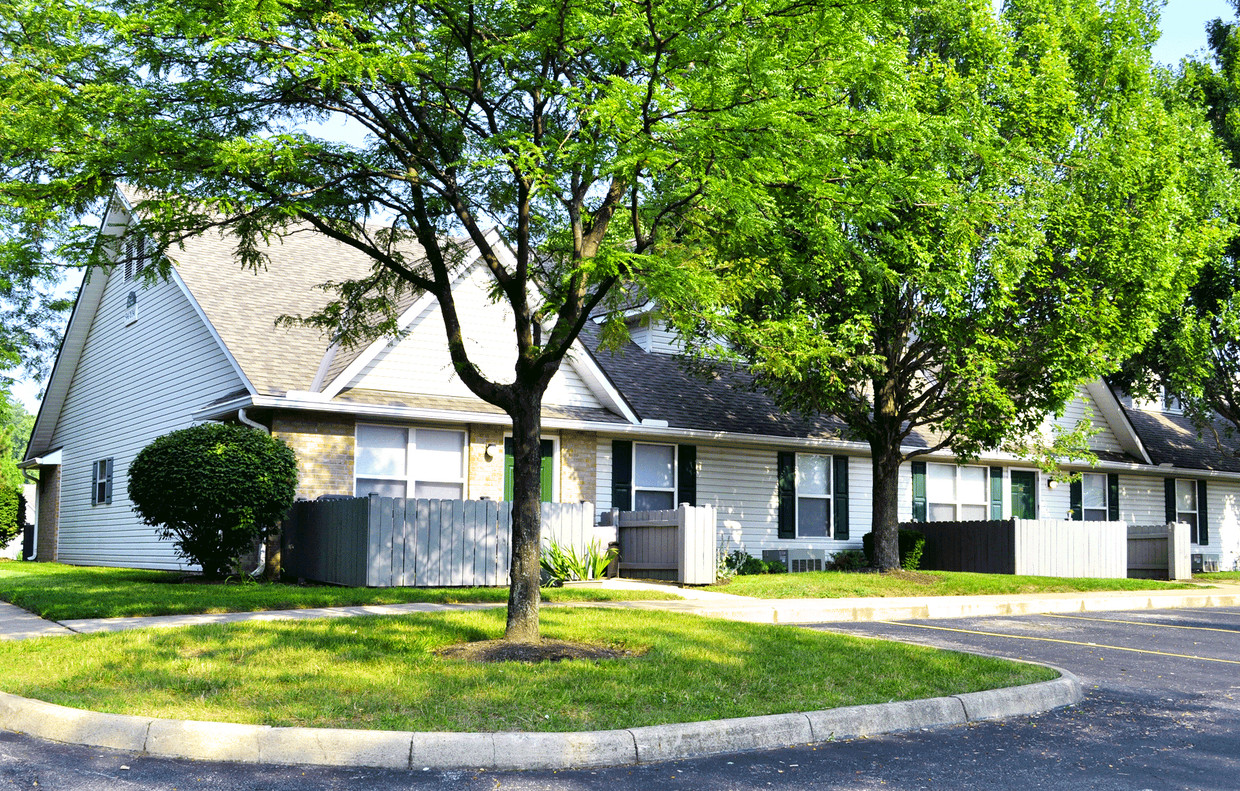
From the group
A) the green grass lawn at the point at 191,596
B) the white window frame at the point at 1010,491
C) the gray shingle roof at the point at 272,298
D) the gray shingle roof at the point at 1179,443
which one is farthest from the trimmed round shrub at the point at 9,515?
the gray shingle roof at the point at 1179,443

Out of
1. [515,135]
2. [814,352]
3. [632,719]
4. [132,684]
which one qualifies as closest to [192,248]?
[814,352]

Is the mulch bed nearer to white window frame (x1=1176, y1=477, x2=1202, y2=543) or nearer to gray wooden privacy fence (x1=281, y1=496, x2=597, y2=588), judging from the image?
gray wooden privacy fence (x1=281, y1=496, x2=597, y2=588)

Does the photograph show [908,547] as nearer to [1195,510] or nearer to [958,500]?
[958,500]

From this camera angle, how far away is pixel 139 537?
21.5m

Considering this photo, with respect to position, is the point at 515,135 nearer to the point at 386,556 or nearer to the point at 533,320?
the point at 533,320

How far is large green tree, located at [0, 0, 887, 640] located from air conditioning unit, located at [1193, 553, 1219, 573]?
25.9 m

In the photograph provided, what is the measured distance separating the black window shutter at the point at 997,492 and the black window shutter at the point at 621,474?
11298 mm

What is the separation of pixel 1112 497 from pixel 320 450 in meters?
22.3

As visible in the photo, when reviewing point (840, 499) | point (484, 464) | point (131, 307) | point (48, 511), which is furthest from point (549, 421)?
point (48, 511)

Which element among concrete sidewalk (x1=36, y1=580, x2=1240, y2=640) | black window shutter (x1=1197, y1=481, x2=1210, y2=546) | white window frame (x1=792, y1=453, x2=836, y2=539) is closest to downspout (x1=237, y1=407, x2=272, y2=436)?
concrete sidewalk (x1=36, y1=580, x2=1240, y2=640)

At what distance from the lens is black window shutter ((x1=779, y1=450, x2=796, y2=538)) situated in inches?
941

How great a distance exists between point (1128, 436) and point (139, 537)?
2499 centimetres

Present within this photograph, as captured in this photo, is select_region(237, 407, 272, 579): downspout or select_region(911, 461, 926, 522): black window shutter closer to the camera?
select_region(237, 407, 272, 579): downspout

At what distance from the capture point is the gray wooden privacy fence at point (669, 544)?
60.4ft
